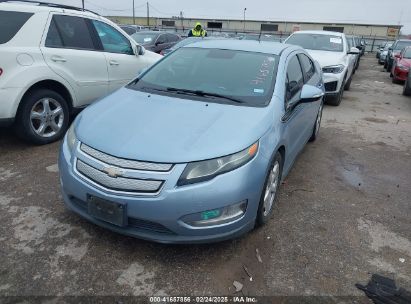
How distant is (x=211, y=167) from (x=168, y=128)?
516 millimetres

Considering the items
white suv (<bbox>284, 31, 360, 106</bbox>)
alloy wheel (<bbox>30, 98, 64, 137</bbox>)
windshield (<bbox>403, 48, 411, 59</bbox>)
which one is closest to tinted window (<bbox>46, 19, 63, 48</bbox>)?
alloy wheel (<bbox>30, 98, 64, 137</bbox>)

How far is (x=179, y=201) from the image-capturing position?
2.35 meters

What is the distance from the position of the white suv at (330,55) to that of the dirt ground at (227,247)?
408cm

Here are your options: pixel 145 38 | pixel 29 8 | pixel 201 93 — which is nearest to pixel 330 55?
pixel 201 93

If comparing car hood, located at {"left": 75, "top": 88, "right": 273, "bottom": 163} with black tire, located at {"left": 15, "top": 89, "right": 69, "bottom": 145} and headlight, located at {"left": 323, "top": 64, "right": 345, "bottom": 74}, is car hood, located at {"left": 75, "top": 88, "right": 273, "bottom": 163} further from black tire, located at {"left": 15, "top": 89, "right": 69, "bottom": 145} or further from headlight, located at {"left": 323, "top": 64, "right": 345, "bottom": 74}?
headlight, located at {"left": 323, "top": 64, "right": 345, "bottom": 74}

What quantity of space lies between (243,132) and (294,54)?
75.1 inches

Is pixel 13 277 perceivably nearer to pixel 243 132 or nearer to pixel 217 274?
pixel 217 274

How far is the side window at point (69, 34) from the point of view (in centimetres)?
466

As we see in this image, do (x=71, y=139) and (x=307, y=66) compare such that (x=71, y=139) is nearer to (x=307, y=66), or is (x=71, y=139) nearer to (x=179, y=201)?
(x=179, y=201)

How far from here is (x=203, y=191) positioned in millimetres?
2377

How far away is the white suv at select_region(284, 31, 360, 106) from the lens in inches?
315

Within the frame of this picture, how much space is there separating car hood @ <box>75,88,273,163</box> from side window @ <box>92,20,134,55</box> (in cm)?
252

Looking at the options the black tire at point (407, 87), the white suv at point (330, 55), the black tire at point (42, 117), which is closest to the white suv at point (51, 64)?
the black tire at point (42, 117)

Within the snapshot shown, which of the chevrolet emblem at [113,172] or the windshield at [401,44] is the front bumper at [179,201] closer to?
the chevrolet emblem at [113,172]
